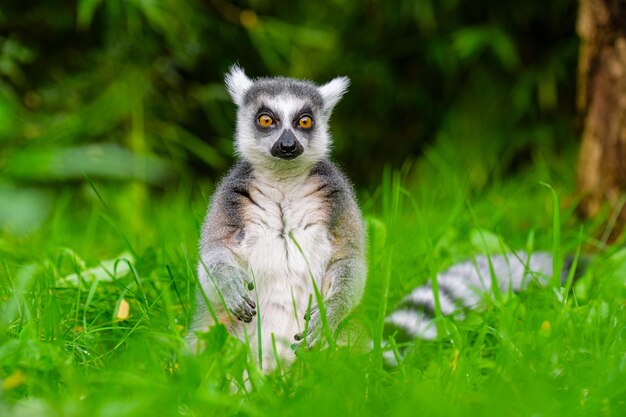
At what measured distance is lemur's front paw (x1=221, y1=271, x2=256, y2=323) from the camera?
2322 millimetres

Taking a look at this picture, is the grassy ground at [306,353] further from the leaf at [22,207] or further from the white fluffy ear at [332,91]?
the leaf at [22,207]

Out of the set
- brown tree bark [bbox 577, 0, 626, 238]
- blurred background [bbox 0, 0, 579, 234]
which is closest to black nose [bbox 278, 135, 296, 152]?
brown tree bark [bbox 577, 0, 626, 238]

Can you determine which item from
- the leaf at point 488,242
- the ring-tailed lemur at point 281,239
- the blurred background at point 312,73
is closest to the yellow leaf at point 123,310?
the ring-tailed lemur at point 281,239

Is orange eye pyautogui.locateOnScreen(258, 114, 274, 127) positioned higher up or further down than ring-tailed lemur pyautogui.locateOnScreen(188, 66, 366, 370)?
higher up

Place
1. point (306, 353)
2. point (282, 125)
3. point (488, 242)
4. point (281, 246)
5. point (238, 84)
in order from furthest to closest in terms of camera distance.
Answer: point (488, 242)
point (238, 84)
point (282, 125)
point (281, 246)
point (306, 353)

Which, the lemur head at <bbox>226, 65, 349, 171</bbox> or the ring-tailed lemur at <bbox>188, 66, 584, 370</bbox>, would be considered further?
the lemur head at <bbox>226, 65, 349, 171</bbox>

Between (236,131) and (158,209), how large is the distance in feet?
7.68

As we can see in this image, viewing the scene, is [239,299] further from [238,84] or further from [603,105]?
[603,105]

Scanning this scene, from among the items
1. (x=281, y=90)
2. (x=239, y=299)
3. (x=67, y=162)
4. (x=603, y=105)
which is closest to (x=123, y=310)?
(x=239, y=299)

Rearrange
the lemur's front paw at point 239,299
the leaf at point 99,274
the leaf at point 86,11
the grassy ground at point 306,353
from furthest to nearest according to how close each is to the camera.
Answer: the leaf at point 86,11 → the leaf at point 99,274 → the lemur's front paw at point 239,299 → the grassy ground at point 306,353

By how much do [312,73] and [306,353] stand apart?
458 cm

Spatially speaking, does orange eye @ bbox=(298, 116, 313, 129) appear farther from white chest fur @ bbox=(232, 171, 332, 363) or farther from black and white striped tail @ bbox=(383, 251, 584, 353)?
black and white striped tail @ bbox=(383, 251, 584, 353)

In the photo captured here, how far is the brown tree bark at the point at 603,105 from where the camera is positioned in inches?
149

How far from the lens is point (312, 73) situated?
21.0 feet
